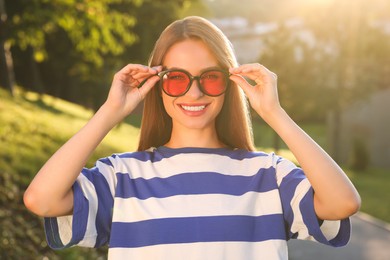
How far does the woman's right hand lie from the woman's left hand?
35 centimetres

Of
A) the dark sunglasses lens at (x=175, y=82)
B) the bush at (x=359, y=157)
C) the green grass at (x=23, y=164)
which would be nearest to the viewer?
the dark sunglasses lens at (x=175, y=82)

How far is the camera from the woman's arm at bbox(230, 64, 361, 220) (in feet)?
8.36

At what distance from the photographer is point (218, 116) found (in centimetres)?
313

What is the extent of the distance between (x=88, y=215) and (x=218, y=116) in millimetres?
839

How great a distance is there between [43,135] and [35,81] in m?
14.0

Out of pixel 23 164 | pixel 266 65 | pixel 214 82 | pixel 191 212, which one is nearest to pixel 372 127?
pixel 266 65

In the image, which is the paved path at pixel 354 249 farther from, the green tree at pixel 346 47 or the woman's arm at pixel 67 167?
the green tree at pixel 346 47

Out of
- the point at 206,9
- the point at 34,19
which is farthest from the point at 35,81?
the point at 34,19

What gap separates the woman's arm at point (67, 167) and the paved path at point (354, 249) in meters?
6.43

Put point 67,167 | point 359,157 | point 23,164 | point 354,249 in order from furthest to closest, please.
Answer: point 359,157
point 354,249
point 23,164
point 67,167

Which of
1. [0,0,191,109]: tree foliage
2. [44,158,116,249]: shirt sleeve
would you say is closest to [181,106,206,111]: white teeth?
[44,158,116,249]: shirt sleeve

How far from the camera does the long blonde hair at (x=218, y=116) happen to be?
2.94 metres

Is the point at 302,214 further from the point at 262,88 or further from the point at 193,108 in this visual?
the point at 193,108

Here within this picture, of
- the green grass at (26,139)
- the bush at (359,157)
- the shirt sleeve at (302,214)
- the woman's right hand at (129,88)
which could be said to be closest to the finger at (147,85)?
Answer: the woman's right hand at (129,88)
